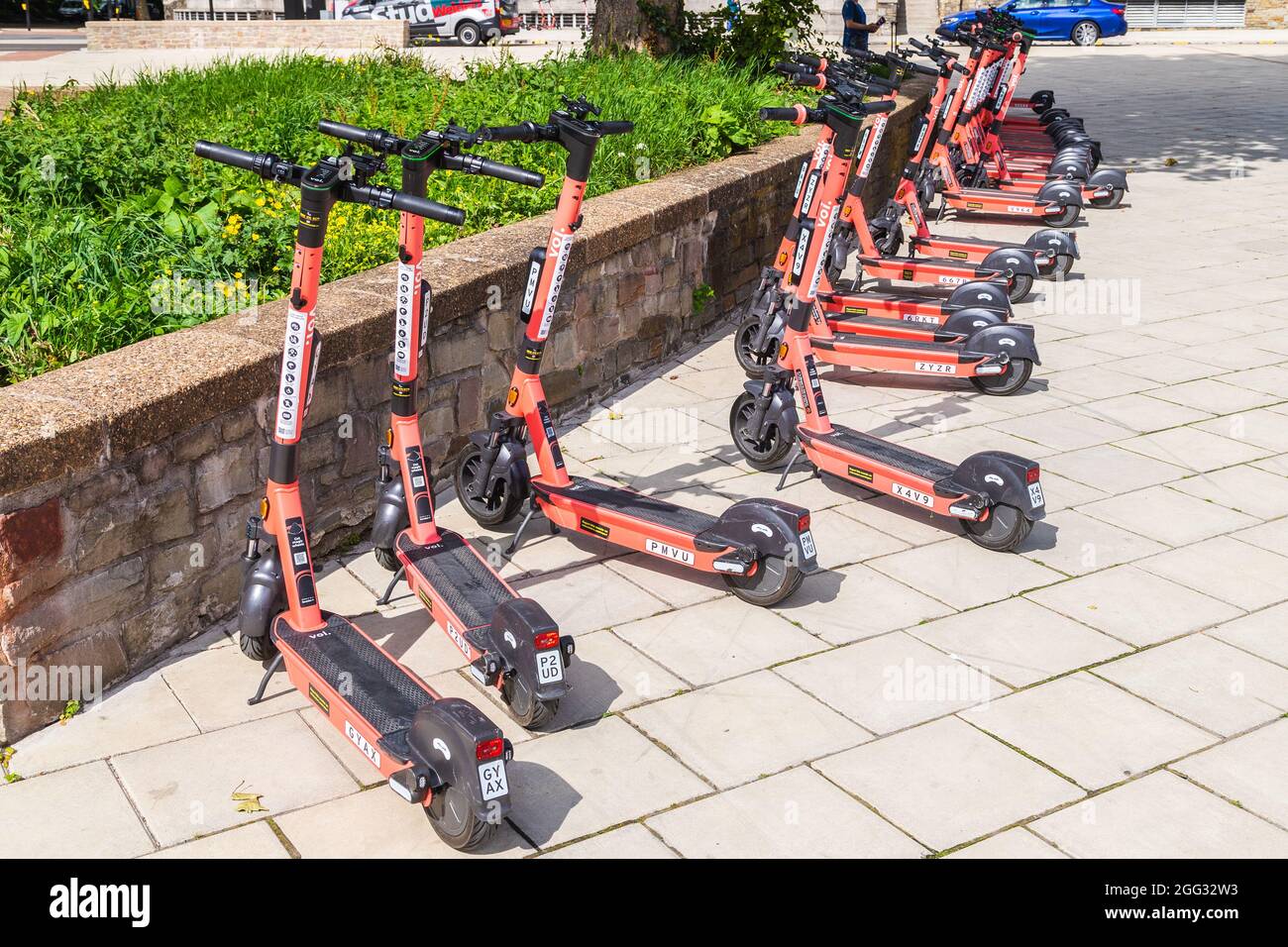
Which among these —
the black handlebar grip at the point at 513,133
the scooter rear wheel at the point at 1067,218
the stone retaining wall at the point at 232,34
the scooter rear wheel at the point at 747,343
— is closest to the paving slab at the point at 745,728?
the black handlebar grip at the point at 513,133

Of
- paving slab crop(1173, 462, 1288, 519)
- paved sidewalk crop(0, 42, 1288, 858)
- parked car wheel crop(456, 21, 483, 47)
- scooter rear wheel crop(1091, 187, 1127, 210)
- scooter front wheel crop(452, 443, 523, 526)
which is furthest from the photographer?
parked car wheel crop(456, 21, 483, 47)

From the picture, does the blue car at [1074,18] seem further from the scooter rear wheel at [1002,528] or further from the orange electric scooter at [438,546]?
the orange electric scooter at [438,546]

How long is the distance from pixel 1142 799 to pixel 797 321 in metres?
3.06

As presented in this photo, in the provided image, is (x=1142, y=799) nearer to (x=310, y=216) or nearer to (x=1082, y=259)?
(x=310, y=216)

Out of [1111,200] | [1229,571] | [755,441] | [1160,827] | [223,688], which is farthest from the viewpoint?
[1111,200]

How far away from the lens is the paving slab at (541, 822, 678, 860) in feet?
12.2

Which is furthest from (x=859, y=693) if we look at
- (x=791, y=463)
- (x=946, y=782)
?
(x=791, y=463)

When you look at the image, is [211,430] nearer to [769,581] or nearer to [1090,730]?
[769,581]

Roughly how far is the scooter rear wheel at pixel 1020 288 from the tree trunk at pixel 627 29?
389 centimetres

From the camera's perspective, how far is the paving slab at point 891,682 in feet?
14.6

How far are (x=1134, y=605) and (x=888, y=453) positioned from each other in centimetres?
137

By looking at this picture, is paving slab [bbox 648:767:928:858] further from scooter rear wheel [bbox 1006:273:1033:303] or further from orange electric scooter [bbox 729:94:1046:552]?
scooter rear wheel [bbox 1006:273:1033:303]

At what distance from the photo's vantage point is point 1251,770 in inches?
162

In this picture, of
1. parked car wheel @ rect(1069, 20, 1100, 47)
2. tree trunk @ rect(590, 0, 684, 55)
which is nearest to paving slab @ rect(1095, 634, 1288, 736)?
tree trunk @ rect(590, 0, 684, 55)
